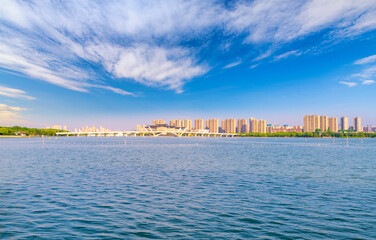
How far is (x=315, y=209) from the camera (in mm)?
16453

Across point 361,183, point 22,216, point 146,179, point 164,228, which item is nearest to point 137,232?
point 164,228

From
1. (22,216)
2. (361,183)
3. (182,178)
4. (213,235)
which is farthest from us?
(182,178)

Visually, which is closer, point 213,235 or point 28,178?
point 213,235

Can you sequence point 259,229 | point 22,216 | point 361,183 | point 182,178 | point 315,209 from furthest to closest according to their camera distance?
1. point 182,178
2. point 361,183
3. point 315,209
4. point 22,216
5. point 259,229

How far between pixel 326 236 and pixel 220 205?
675cm

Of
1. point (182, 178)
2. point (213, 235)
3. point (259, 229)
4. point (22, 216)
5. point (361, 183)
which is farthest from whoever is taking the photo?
point (182, 178)

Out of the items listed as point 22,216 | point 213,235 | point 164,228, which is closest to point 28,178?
point 22,216

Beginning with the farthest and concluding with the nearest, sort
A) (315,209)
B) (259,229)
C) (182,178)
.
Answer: (182,178)
(315,209)
(259,229)

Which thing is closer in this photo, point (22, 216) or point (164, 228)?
point (164, 228)

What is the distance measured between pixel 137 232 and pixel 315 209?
38.1 ft

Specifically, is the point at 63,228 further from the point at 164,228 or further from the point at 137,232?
the point at 164,228

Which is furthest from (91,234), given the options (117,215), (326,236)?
(326,236)

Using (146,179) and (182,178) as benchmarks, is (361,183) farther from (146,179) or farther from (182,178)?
(146,179)

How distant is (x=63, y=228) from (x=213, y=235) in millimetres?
7731
